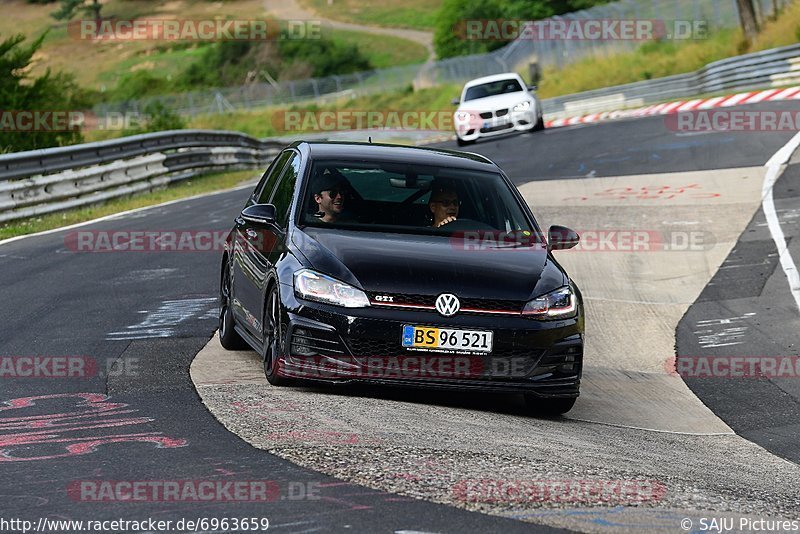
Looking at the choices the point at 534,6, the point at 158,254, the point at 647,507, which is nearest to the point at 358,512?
the point at 647,507

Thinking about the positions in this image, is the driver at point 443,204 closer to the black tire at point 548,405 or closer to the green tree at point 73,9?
the black tire at point 548,405

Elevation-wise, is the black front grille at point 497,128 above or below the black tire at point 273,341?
below

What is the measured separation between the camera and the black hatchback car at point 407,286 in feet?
25.3

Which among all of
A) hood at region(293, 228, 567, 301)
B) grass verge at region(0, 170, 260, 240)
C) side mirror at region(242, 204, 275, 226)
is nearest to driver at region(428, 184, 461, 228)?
hood at region(293, 228, 567, 301)

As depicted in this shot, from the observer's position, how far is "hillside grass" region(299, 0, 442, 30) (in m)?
131

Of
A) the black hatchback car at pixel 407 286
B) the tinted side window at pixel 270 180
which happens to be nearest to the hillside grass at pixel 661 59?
the tinted side window at pixel 270 180

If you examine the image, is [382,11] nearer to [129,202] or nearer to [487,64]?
[487,64]

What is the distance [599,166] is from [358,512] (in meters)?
18.9

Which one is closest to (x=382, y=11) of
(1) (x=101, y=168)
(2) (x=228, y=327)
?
(1) (x=101, y=168)

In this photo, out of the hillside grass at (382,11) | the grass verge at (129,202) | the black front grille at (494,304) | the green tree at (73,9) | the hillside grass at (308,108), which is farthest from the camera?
the hillside grass at (382,11)

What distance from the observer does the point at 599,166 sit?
23.6 meters

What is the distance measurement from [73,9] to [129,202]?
11387 centimetres

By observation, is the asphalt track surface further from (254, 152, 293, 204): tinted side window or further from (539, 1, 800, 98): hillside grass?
(539, 1, 800, 98): hillside grass

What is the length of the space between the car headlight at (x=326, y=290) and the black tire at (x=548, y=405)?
1208 millimetres
